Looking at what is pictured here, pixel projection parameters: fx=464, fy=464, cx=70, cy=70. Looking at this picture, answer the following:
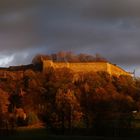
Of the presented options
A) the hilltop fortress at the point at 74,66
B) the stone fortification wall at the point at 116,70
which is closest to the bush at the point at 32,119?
the hilltop fortress at the point at 74,66

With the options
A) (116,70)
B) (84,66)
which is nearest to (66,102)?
(84,66)

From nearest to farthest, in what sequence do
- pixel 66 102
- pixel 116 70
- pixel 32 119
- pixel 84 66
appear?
pixel 66 102
pixel 32 119
pixel 84 66
pixel 116 70

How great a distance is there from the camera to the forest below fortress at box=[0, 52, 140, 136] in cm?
7638

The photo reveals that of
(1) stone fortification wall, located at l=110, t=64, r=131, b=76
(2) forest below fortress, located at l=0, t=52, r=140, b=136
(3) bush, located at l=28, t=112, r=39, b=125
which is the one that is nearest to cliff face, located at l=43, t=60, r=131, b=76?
(1) stone fortification wall, located at l=110, t=64, r=131, b=76

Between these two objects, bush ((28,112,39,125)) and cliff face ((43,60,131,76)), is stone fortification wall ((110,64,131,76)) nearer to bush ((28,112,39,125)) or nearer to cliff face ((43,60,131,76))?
cliff face ((43,60,131,76))

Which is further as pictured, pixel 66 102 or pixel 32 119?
pixel 32 119

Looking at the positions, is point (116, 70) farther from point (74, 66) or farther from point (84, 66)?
point (74, 66)

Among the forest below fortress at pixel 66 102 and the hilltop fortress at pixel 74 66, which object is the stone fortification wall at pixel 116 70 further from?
the forest below fortress at pixel 66 102

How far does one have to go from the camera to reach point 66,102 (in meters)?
80.7

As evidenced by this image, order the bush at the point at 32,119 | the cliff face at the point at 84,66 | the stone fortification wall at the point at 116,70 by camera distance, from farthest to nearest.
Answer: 1. the stone fortification wall at the point at 116,70
2. the cliff face at the point at 84,66
3. the bush at the point at 32,119

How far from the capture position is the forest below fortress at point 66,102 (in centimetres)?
Result: 7638

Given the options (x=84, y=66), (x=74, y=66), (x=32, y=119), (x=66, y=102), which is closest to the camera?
(x=66, y=102)

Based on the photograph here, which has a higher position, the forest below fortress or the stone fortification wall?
the stone fortification wall

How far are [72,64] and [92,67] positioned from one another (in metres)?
6.30
